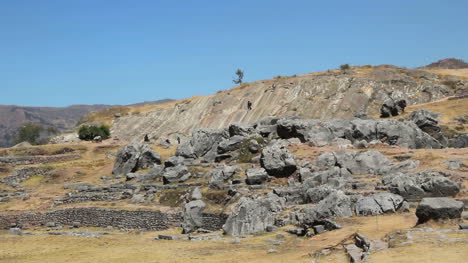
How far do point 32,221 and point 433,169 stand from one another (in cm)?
3202

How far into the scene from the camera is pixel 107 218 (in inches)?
1575

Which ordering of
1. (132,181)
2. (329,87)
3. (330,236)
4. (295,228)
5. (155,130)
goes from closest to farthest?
(330,236) → (295,228) → (132,181) → (329,87) → (155,130)

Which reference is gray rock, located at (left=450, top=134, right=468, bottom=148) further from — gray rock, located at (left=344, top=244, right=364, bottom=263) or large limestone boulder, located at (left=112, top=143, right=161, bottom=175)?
gray rock, located at (left=344, top=244, right=364, bottom=263)

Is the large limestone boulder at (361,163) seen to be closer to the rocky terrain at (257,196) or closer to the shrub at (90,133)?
the rocky terrain at (257,196)

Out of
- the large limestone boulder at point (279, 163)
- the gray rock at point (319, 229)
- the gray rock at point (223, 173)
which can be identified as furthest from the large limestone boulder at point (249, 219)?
the gray rock at point (223, 173)

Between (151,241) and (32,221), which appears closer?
(151,241)

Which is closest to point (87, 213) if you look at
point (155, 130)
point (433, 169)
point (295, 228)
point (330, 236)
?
point (295, 228)

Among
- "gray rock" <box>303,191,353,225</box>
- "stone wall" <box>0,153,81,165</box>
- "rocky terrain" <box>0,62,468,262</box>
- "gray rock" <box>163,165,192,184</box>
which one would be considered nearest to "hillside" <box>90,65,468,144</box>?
"rocky terrain" <box>0,62,468,262</box>

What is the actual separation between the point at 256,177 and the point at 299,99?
54.8m

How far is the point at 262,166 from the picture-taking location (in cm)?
4147

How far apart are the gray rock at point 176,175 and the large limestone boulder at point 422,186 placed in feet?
63.0

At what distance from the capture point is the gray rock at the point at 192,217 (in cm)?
3338

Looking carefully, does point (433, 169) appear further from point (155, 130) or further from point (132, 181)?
point (155, 130)

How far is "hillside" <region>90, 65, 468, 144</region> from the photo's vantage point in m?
87.0
